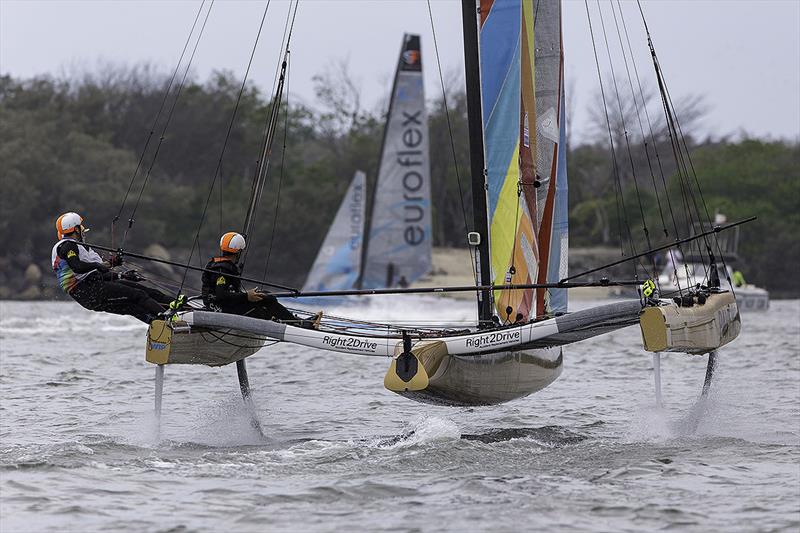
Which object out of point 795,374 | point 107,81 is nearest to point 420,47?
point 795,374

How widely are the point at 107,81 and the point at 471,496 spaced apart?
169ft

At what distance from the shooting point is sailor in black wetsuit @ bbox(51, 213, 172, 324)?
10359 mm

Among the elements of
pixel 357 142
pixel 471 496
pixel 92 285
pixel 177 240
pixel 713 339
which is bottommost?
pixel 471 496

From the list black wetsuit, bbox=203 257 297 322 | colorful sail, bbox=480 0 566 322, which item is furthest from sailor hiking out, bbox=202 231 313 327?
colorful sail, bbox=480 0 566 322

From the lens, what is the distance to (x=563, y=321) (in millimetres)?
8914

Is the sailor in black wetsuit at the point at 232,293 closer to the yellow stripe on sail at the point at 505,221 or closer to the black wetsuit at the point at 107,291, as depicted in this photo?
the black wetsuit at the point at 107,291

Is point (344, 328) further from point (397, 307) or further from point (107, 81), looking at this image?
point (107, 81)

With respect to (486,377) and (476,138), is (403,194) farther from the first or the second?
(486,377)

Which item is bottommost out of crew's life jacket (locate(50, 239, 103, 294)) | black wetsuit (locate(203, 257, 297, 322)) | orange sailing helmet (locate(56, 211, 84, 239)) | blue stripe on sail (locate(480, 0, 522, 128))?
black wetsuit (locate(203, 257, 297, 322))

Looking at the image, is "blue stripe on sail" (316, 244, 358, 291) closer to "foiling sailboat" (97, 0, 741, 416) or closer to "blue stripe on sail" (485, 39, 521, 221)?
"foiling sailboat" (97, 0, 741, 416)

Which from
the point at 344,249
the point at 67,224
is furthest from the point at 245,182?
the point at 67,224

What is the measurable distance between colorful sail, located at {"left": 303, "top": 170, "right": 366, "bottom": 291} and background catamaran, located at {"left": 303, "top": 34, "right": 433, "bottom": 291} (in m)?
0.56

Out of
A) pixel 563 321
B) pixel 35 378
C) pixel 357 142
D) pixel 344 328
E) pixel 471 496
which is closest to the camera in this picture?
pixel 471 496

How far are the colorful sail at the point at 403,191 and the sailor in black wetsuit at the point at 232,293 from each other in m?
17.6
